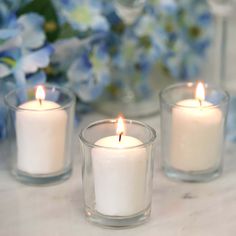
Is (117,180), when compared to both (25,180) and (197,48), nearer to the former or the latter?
(25,180)

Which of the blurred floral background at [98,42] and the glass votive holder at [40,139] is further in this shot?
the blurred floral background at [98,42]

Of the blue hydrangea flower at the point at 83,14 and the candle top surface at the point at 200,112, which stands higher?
the blue hydrangea flower at the point at 83,14

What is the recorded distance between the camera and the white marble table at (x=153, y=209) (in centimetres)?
93

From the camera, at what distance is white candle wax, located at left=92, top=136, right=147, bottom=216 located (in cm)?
92

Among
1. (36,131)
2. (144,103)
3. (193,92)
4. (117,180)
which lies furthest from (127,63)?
(117,180)

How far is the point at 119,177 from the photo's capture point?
921mm

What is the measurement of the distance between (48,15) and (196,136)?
13.2 inches

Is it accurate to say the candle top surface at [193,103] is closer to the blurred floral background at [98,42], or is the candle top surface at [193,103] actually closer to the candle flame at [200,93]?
the candle flame at [200,93]

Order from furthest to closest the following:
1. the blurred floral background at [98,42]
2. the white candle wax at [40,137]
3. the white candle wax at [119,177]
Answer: the blurred floral background at [98,42] → the white candle wax at [40,137] → the white candle wax at [119,177]

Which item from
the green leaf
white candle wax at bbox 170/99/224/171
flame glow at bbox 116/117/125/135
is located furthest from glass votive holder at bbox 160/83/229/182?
the green leaf

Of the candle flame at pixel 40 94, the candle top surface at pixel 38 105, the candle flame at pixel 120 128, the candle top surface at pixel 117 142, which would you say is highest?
the candle flame at pixel 40 94

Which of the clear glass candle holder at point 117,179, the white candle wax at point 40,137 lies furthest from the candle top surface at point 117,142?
the white candle wax at point 40,137

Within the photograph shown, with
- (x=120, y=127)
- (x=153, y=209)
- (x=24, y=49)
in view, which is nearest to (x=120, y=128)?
(x=120, y=127)

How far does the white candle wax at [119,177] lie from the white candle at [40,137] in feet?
0.37
